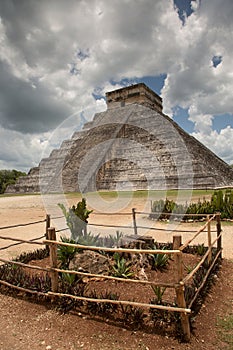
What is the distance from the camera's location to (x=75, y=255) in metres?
4.50

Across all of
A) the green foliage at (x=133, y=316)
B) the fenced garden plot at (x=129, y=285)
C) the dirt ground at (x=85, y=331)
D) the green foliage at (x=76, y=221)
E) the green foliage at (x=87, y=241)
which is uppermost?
the green foliage at (x=76, y=221)

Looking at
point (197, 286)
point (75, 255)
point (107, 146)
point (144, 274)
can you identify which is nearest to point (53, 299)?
point (75, 255)

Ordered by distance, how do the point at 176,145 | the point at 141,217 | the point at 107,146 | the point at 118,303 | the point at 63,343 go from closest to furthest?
the point at 63,343 < the point at 118,303 < the point at 141,217 < the point at 176,145 < the point at 107,146

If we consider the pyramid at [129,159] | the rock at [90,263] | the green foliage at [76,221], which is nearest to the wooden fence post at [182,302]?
the rock at [90,263]

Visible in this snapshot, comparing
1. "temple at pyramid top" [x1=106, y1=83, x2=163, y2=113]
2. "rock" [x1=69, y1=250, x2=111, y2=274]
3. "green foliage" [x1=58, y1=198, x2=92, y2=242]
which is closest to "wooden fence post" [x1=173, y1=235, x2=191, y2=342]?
"rock" [x1=69, y1=250, x2=111, y2=274]

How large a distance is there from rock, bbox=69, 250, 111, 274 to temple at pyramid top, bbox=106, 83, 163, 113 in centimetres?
2723

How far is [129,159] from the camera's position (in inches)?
908

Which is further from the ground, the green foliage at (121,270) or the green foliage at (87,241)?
the green foliage at (87,241)

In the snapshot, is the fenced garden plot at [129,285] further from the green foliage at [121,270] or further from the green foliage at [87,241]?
the green foliage at [87,241]

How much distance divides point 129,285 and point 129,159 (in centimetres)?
1916

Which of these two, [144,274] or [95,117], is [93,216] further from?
[95,117]

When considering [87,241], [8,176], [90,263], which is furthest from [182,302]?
[8,176]

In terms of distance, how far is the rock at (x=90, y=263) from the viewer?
4.32 metres

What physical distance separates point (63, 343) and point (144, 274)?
180 cm
